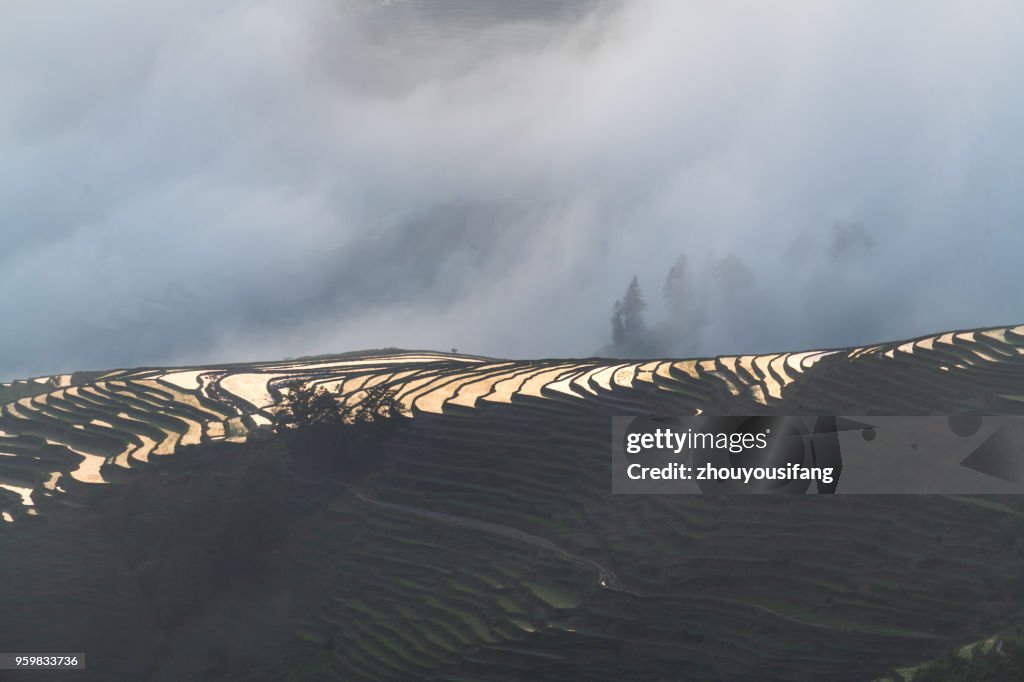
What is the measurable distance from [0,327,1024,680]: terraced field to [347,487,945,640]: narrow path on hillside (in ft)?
0.24

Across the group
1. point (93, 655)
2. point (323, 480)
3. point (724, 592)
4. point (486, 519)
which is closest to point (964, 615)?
point (724, 592)

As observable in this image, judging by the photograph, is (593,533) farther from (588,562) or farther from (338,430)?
(338,430)

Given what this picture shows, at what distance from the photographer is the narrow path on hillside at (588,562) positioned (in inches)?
1074

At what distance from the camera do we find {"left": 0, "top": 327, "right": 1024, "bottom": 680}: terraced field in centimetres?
2788

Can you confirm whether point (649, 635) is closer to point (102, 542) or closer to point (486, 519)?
point (486, 519)

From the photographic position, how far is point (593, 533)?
32062mm

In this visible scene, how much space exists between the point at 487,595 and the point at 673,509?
616 centimetres

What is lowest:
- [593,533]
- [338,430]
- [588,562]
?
[588,562]

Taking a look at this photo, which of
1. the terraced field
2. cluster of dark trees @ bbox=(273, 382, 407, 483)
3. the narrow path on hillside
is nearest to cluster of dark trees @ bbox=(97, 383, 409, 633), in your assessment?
cluster of dark trees @ bbox=(273, 382, 407, 483)

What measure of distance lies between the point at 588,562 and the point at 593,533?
1.19 metres

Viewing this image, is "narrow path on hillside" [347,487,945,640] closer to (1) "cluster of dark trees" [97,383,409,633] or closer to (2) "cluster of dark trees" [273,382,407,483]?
(2) "cluster of dark trees" [273,382,407,483]

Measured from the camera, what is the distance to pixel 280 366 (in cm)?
4872

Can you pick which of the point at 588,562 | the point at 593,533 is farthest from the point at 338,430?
the point at 588,562

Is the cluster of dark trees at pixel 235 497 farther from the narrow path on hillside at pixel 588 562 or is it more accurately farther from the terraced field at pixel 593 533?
the narrow path on hillside at pixel 588 562
